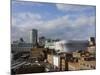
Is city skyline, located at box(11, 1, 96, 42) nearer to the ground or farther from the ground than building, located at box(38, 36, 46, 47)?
farther from the ground

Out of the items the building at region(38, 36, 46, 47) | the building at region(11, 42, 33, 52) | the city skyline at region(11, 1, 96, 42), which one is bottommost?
the building at region(11, 42, 33, 52)

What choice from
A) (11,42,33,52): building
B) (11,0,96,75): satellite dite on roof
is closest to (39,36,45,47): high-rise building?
(11,0,96,75): satellite dite on roof

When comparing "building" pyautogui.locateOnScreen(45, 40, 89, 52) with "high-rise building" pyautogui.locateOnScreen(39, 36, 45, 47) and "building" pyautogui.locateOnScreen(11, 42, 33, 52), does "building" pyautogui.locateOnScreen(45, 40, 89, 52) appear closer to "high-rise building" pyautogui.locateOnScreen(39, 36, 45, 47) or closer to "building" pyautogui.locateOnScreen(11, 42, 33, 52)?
"high-rise building" pyautogui.locateOnScreen(39, 36, 45, 47)

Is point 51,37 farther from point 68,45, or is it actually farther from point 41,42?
point 68,45

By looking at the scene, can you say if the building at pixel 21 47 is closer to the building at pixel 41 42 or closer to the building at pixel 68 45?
the building at pixel 41 42

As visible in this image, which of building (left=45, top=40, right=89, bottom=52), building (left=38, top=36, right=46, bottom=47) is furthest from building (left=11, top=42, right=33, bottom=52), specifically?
building (left=45, top=40, right=89, bottom=52)

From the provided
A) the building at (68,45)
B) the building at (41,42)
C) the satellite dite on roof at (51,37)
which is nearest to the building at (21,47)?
the satellite dite on roof at (51,37)

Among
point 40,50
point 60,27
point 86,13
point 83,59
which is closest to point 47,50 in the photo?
point 40,50

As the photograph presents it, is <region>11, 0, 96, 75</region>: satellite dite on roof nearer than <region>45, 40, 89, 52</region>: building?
Yes

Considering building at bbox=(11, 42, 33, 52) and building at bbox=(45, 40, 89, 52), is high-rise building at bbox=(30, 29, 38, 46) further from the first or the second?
building at bbox=(45, 40, 89, 52)
